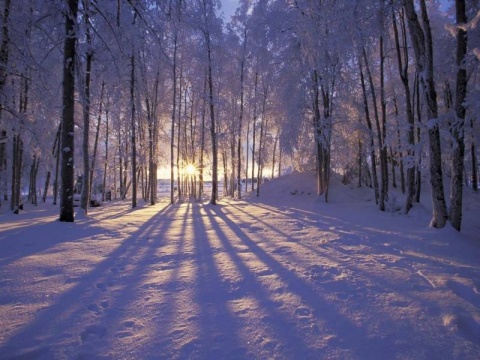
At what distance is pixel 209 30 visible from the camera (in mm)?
15656

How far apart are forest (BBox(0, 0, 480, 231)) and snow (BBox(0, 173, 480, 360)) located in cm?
304

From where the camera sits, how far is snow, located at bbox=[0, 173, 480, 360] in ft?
7.35

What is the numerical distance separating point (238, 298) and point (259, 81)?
20.7m

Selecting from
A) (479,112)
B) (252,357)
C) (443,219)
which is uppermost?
(479,112)

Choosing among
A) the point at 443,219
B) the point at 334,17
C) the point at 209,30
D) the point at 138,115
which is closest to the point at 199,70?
the point at 209,30

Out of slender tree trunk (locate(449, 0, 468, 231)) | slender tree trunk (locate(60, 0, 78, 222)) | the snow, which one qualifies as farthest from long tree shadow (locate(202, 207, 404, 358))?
slender tree trunk (locate(60, 0, 78, 222))

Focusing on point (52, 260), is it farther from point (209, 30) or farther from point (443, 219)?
point (209, 30)

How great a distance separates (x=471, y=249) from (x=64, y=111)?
33.0ft

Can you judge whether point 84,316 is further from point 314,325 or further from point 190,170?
point 190,170

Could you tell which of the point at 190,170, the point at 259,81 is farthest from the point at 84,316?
the point at 190,170

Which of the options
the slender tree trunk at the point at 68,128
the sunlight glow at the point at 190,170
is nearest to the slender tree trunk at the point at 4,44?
the slender tree trunk at the point at 68,128

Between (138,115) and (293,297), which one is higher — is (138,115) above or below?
above

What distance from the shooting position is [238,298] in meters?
3.10

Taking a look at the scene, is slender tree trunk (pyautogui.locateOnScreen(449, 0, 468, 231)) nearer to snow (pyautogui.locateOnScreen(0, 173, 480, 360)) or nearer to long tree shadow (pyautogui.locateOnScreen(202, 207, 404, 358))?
snow (pyautogui.locateOnScreen(0, 173, 480, 360))
